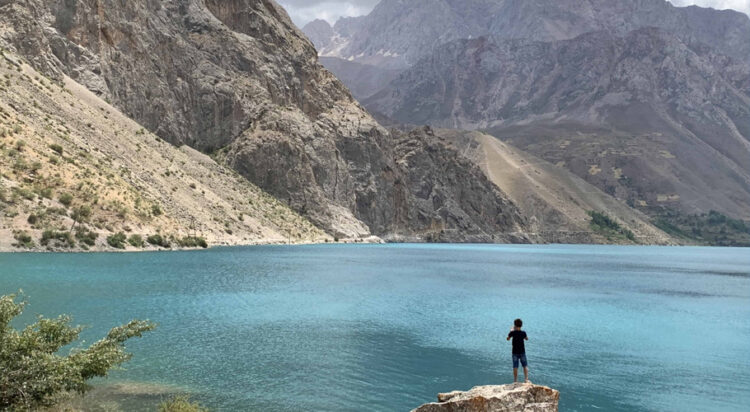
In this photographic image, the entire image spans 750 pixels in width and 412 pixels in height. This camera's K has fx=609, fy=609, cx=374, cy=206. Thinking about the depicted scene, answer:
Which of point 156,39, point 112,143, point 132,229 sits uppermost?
point 156,39

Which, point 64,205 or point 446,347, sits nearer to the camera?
point 446,347

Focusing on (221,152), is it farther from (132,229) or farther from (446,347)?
(446,347)

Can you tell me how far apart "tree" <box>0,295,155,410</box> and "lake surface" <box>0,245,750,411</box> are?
176 inches

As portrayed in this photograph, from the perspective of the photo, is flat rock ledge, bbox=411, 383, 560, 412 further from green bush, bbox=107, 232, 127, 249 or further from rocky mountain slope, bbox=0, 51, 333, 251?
green bush, bbox=107, 232, 127, 249

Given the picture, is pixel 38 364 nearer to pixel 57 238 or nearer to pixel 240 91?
pixel 57 238

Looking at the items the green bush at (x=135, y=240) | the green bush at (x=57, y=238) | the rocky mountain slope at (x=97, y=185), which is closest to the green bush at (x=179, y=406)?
the rocky mountain slope at (x=97, y=185)

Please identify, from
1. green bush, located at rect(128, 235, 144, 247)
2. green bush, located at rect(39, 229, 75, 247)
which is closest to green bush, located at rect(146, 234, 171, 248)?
green bush, located at rect(128, 235, 144, 247)

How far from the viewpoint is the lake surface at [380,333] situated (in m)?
23.5

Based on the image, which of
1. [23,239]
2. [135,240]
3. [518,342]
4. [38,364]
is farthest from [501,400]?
[135,240]

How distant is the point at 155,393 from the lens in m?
21.0

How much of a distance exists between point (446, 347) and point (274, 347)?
8.83 metres

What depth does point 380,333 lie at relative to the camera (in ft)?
112

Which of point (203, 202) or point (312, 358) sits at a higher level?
point (203, 202)

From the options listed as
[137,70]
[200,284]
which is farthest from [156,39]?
[200,284]
